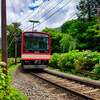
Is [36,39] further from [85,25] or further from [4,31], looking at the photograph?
[85,25]

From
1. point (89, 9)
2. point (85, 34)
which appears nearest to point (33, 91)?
point (85, 34)

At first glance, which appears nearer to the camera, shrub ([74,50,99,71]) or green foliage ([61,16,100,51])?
shrub ([74,50,99,71])

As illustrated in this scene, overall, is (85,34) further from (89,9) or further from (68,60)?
(68,60)

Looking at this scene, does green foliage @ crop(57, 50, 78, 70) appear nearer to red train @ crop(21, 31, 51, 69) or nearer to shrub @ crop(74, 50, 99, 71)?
shrub @ crop(74, 50, 99, 71)

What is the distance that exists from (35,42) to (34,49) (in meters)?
0.61

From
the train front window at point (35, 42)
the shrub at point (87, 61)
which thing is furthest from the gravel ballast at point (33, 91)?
the train front window at point (35, 42)

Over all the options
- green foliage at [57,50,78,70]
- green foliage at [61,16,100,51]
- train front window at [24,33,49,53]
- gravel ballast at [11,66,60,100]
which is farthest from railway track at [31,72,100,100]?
green foliage at [61,16,100,51]

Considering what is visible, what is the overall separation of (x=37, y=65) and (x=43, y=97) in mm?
6968

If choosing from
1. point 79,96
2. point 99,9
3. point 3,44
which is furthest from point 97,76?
point 3,44

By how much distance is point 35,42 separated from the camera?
37.2ft

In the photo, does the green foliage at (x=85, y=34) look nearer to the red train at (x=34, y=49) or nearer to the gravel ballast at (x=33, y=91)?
the red train at (x=34, y=49)

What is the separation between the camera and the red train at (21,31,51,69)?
36.1ft

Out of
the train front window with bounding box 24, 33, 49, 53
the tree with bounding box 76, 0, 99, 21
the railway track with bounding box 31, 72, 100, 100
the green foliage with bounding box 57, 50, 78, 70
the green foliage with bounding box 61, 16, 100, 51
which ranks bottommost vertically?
the railway track with bounding box 31, 72, 100, 100

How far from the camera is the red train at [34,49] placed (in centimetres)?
1101
